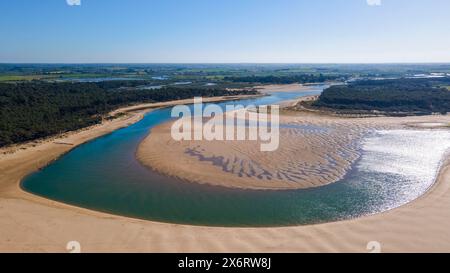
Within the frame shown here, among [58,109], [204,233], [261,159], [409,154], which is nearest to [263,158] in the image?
[261,159]

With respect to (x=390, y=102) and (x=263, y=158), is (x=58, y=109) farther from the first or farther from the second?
(x=390, y=102)

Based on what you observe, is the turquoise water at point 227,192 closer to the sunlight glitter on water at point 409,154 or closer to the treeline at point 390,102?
the sunlight glitter on water at point 409,154

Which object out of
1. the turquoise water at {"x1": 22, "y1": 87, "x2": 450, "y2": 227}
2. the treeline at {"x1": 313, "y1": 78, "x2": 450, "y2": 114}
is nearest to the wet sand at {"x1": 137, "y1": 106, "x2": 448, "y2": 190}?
the turquoise water at {"x1": 22, "y1": 87, "x2": 450, "y2": 227}

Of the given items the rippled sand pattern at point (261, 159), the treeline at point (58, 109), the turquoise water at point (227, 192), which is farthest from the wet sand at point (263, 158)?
the treeline at point (58, 109)

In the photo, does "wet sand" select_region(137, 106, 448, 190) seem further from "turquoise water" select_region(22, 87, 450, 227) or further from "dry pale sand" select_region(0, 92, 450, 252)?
"dry pale sand" select_region(0, 92, 450, 252)

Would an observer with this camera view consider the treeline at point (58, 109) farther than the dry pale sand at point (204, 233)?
Yes
